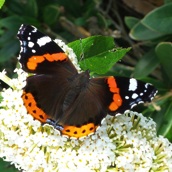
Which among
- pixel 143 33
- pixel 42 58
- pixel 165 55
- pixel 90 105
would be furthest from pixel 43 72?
pixel 143 33

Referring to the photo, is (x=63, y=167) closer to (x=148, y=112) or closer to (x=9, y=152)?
(x=9, y=152)

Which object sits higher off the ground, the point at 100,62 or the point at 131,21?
the point at 131,21

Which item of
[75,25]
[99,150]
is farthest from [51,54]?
[75,25]

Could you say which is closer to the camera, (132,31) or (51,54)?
(51,54)

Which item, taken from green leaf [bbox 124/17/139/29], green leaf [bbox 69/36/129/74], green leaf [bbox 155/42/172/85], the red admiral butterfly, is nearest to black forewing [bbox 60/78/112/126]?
the red admiral butterfly

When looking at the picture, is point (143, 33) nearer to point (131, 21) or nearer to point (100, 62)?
point (131, 21)

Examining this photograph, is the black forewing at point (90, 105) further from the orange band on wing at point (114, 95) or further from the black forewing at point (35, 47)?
the black forewing at point (35, 47)

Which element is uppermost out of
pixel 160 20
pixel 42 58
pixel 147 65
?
pixel 160 20
